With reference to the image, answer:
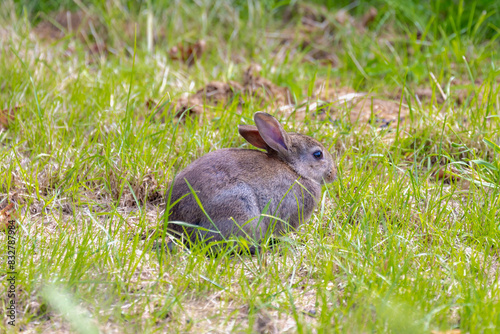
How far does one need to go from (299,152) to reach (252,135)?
37 cm

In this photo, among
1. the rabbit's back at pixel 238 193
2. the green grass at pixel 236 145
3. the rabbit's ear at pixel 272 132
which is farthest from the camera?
the rabbit's ear at pixel 272 132

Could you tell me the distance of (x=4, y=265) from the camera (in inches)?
125

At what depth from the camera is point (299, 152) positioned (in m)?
4.29

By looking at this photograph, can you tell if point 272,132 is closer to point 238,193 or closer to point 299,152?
point 299,152

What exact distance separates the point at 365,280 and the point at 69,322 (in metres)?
1.55

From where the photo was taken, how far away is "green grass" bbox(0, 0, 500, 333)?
118 inches

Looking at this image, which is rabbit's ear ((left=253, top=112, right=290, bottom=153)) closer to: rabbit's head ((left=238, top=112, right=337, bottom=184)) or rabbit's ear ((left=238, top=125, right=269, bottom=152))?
rabbit's head ((left=238, top=112, right=337, bottom=184))

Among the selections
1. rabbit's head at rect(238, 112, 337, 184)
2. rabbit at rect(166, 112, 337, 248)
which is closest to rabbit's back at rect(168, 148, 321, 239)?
rabbit at rect(166, 112, 337, 248)

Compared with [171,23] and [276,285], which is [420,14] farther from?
[276,285]

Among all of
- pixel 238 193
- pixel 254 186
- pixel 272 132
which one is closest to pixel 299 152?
pixel 272 132

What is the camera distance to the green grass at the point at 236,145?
2990 mm

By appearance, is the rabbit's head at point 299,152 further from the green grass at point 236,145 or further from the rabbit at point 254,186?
the green grass at point 236,145

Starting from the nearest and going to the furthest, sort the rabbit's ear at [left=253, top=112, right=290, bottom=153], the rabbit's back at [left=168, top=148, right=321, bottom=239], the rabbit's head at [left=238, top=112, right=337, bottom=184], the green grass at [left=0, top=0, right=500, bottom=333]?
the green grass at [left=0, top=0, right=500, bottom=333], the rabbit's back at [left=168, top=148, right=321, bottom=239], the rabbit's ear at [left=253, top=112, right=290, bottom=153], the rabbit's head at [left=238, top=112, right=337, bottom=184]

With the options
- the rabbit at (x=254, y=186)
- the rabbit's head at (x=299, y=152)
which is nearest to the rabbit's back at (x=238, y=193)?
the rabbit at (x=254, y=186)
